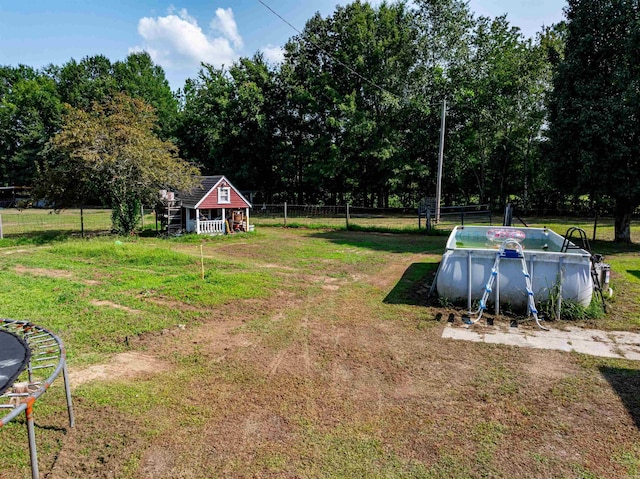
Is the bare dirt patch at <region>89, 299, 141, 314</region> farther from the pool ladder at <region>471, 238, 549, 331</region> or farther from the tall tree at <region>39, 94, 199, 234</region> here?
the tall tree at <region>39, 94, 199, 234</region>

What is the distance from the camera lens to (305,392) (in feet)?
13.6

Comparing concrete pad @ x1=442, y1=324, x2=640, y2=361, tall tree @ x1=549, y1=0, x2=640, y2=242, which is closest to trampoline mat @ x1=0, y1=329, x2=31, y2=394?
concrete pad @ x1=442, y1=324, x2=640, y2=361

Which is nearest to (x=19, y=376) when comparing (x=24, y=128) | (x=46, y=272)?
(x=46, y=272)

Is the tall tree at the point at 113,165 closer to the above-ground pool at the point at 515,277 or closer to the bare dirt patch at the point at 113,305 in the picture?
the bare dirt patch at the point at 113,305

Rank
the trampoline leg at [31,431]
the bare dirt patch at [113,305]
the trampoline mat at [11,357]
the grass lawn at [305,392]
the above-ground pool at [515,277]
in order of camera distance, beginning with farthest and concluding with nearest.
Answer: the bare dirt patch at [113,305] → the above-ground pool at [515,277] → the grass lawn at [305,392] → the trampoline mat at [11,357] → the trampoline leg at [31,431]

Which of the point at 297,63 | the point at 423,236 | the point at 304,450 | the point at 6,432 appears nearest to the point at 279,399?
the point at 304,450

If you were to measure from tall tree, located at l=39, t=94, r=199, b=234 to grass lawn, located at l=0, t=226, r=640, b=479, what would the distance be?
323 inches

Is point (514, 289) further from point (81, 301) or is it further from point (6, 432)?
point (81, 301)

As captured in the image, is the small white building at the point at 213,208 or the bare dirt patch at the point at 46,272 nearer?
the bare dirt patch at the point at 46,272

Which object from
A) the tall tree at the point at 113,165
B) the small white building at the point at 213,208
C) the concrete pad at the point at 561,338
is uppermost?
the tall tree at the point at 113,165

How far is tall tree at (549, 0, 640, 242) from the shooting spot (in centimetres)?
1224

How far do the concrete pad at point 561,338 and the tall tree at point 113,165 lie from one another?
14.2 metres

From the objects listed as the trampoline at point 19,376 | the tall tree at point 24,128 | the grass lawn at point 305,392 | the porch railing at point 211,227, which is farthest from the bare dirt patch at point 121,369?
the tall tree at point 24,128

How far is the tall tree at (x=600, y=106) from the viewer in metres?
12.2
